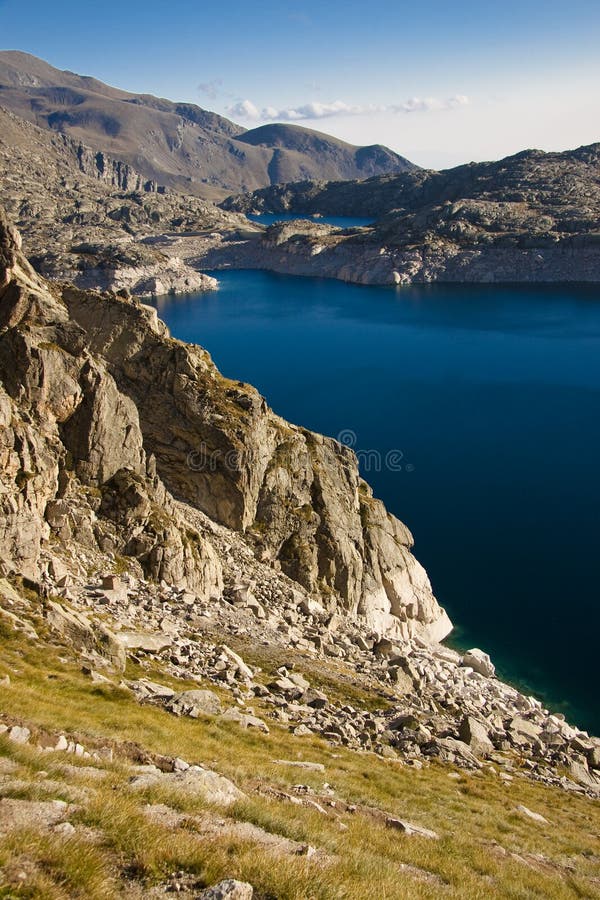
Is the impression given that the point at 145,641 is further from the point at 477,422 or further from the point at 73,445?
the point at 477,422

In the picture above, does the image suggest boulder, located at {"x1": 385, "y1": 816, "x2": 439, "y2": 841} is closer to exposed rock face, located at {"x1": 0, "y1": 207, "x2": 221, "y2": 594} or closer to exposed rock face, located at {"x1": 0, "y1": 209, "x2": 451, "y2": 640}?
exposed rock face, located at {"x1": 0, "y1": 209, "x2": 451, "y2": 640}

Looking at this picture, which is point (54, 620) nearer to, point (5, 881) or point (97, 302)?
point (5, 881)

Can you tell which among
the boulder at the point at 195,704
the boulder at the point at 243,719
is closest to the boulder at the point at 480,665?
the boulder at the point at 243,719

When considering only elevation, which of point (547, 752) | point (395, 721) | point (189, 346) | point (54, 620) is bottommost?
point (547, 752)

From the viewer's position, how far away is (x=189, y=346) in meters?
38.9

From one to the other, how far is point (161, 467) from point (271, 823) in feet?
86.9

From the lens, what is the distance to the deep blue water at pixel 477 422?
44.2 meters

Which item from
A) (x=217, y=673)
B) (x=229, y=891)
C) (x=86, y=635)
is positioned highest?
(x=229, y=891)

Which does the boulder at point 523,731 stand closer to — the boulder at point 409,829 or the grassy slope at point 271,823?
the grassy slope at point 271,823

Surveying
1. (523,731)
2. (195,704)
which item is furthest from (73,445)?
(523,731)

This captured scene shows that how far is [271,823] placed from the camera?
415 inches

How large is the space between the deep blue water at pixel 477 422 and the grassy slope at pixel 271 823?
2190 cm

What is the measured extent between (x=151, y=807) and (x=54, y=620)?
11.3 meters

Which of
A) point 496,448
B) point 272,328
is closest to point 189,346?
point 496,448
